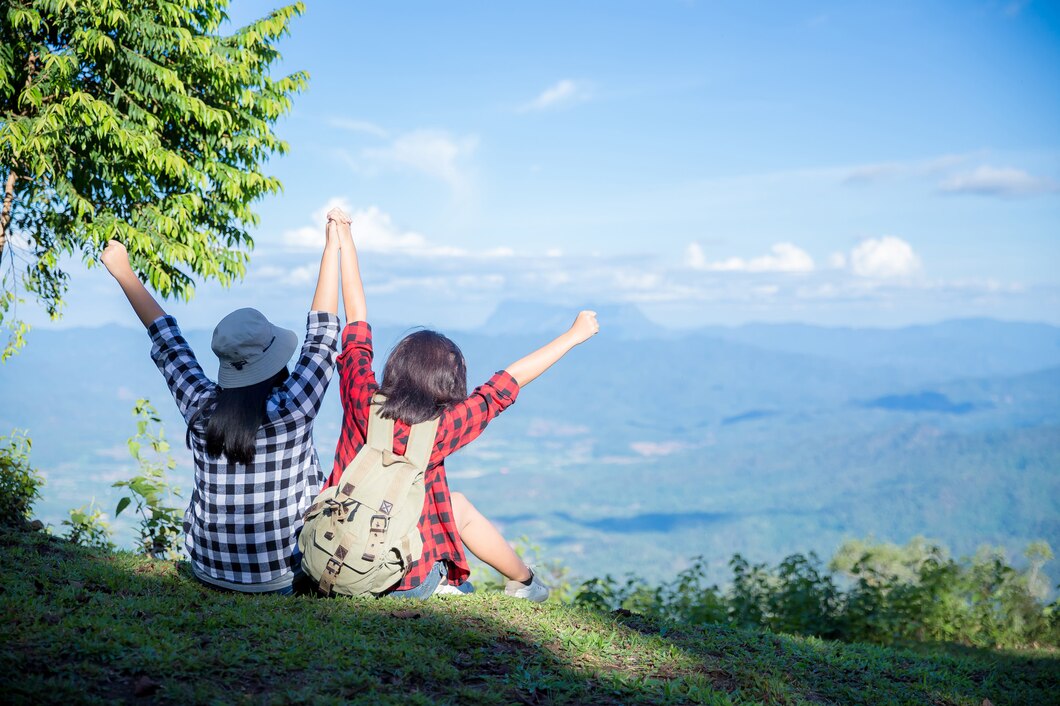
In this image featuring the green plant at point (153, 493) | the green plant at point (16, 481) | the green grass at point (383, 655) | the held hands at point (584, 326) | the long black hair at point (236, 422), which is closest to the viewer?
the green grass at point (383, 655)

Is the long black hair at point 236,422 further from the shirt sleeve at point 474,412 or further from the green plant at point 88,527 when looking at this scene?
the green plant at point 88,527

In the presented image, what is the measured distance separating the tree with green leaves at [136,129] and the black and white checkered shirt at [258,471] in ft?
12.9

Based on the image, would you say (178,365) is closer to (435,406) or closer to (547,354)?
(435,406)

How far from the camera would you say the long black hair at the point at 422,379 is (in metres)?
3.68

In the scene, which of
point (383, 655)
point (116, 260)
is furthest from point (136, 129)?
point (383, 655)

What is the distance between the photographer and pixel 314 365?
12.5 ft

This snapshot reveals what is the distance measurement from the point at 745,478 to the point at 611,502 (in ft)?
117

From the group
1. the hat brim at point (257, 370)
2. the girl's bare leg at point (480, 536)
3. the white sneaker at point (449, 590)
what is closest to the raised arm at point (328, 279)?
the hat brim at point (257, 370)

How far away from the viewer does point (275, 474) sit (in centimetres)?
374

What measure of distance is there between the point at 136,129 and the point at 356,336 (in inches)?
166

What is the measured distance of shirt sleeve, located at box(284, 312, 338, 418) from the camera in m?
3.71

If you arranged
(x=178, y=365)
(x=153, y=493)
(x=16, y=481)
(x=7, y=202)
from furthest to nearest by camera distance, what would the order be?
(x=7, y=202) < (x=153, y=493) < (x=16, y=481) < (x=178, y=365)

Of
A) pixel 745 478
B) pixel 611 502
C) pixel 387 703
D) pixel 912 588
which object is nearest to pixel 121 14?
pixel 387 703

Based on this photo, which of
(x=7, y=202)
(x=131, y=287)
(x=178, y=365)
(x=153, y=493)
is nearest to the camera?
(x=178, y=365)
